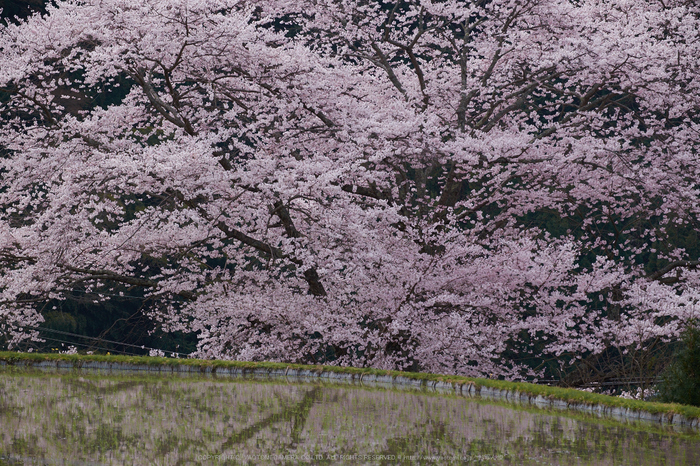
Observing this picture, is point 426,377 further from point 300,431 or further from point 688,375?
point 300,431

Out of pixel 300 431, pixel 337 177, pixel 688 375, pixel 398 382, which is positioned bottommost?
pixel 300 431

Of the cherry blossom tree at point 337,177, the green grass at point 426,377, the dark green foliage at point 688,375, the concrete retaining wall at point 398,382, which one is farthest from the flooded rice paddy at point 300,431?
the cherry blossom tree at point 337,177

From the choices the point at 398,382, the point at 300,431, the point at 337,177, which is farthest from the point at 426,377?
the point at 337,177

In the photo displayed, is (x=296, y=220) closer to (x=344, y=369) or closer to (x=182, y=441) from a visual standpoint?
(x=344, y=369)

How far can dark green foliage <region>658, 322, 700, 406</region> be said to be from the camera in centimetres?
704

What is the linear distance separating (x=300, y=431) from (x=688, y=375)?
366 cm

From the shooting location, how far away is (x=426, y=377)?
29.9 feet

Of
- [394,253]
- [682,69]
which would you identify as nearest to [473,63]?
[682,69]

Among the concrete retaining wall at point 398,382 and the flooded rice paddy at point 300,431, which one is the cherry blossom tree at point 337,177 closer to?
the concrete retaining wall at point 398,382

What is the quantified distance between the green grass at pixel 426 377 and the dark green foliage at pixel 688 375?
25 cm

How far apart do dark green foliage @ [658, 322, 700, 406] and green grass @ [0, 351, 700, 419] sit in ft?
0.83

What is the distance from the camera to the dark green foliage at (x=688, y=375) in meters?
7.04

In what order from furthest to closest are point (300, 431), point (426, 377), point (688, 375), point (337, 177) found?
point (337, 177), point (426, 377), point (688, 375), point (300, 431)

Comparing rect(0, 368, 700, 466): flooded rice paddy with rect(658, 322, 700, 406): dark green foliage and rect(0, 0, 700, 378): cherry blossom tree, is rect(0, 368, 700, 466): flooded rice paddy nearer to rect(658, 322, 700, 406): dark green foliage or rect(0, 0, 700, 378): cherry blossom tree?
rect(658, 322, 700, 406): dark green foliage
